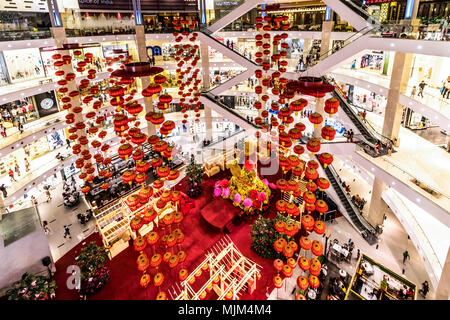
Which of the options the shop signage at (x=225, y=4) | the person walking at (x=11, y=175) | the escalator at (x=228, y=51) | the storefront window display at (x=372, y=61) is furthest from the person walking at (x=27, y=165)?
the storefront window display at (x=372, y=61)

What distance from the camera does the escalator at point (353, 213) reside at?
14464 mm

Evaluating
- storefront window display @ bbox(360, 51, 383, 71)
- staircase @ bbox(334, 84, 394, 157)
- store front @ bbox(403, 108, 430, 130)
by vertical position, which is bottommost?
store front @ bbox(403, 108, 430, 130)

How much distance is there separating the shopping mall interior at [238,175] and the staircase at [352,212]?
76mm

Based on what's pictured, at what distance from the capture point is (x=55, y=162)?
18094mm

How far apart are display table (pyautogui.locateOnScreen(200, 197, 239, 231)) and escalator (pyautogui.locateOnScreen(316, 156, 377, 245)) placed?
226 inches

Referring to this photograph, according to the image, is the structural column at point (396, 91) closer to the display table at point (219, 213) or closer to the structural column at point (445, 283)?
the structural column at point (445, 283)

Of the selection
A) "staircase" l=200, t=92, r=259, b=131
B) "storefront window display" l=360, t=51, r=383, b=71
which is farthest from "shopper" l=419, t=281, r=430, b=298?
"storefront window display" l=360, t=51, r=383, b=71

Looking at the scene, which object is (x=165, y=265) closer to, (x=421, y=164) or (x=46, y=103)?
(x=421, y=164)

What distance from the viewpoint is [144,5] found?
76.2ft

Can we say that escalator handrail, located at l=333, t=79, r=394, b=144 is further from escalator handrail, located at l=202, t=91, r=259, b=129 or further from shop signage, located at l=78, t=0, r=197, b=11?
shop signage, located at l=78, t=0, r=197, b=11

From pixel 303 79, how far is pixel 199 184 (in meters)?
11.1

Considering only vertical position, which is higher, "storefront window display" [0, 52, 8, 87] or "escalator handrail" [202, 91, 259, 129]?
"storefront window display" [0, 52, 8, 87]

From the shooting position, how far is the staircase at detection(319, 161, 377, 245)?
14531mm
